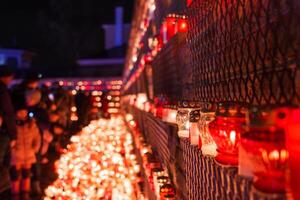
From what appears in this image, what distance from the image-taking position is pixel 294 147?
4.70 feet

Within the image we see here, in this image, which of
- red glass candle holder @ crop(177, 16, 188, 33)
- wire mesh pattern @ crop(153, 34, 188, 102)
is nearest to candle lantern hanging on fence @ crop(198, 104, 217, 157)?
wire mesh pattern @ crop(153, 34, 188, 102)

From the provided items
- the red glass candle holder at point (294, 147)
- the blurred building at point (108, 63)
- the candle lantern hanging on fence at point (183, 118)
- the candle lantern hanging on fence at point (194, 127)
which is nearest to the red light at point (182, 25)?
the candle lantern hanging on fence at point (183, 118)

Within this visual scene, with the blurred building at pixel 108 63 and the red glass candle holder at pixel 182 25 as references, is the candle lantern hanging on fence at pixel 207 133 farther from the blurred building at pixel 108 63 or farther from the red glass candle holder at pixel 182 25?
the blurred building at pixel 108 63

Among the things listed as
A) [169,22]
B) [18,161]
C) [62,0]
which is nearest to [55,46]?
[62,0]

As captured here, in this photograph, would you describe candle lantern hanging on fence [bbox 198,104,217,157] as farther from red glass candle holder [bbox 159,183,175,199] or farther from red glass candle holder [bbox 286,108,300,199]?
red glass candle holder [bbox 159,183,175,199]

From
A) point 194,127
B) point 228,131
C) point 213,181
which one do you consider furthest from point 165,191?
point 228,131

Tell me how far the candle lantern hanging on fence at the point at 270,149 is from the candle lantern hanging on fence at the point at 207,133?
82 centimetres

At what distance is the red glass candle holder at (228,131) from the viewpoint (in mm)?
1925

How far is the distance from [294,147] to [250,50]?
980mm

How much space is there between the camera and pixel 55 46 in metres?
46.3

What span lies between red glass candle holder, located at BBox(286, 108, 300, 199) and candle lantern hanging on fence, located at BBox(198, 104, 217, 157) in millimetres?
942

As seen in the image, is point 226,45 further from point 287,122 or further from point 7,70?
point 7,70

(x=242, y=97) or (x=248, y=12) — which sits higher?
(x=248, y=12)

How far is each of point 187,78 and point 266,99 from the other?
2.42 m
